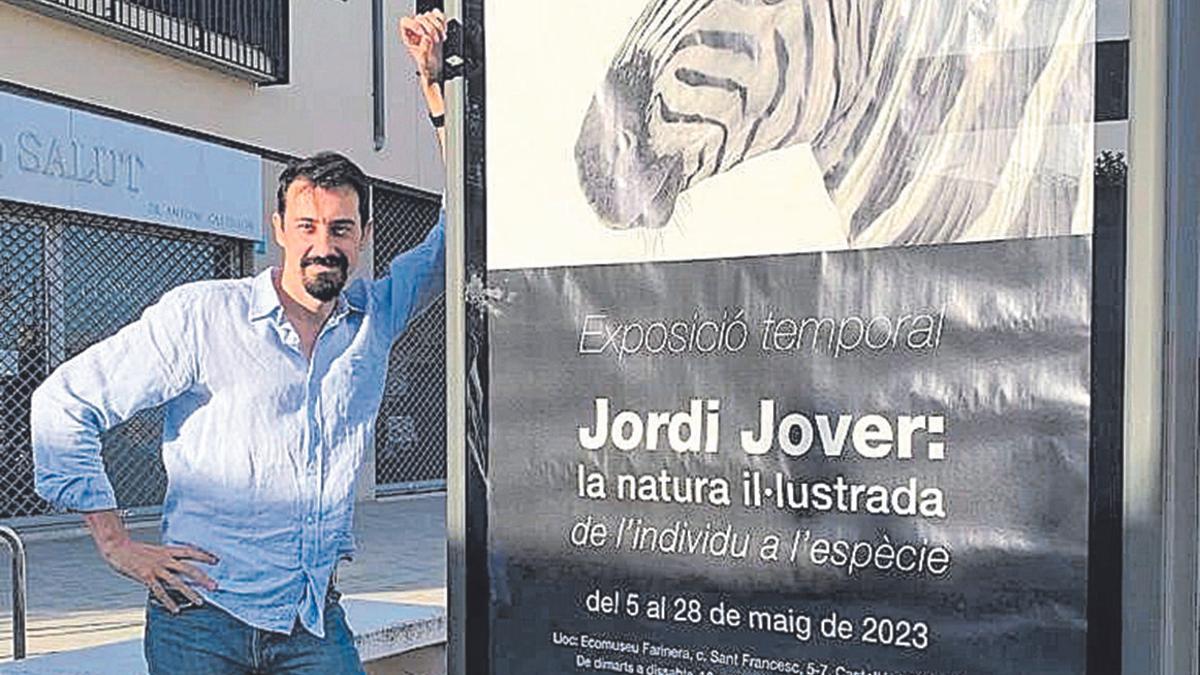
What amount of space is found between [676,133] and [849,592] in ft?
2.21

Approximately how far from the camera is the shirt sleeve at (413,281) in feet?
9.84

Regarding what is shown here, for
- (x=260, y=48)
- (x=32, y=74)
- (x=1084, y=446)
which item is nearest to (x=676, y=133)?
(x=1084, y=446)

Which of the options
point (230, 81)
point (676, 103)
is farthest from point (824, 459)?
point (230, 81)

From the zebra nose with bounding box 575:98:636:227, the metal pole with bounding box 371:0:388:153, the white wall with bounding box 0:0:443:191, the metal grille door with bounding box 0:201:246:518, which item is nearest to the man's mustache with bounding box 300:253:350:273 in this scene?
the zebra nose with bounding box 575:98:636:227

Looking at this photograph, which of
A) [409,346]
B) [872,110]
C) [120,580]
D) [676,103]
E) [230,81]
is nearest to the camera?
[872,110]

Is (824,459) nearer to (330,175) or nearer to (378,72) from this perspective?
(330,175)

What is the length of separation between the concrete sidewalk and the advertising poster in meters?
3.38

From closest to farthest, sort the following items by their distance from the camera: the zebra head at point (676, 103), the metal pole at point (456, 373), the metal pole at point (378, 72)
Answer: the zebra head at point (676, 103), the metal pole at point (456, 373), the metal pole at point (378, 72)

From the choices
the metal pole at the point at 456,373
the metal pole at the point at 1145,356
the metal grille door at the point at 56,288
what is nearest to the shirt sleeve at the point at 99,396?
the metal pole at the point at 456,373

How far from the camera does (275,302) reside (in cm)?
307

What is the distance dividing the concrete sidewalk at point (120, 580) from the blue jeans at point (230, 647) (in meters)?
2.34

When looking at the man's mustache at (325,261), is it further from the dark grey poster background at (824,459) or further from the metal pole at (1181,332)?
the metal pole at (1181,332)

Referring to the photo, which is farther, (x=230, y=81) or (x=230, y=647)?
(x=230, y=81)

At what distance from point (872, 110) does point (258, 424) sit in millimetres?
1606
